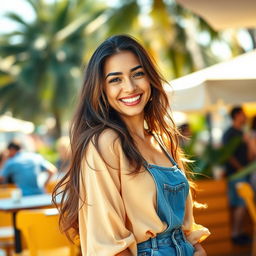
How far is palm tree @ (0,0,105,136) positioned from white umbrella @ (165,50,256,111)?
2919 cm

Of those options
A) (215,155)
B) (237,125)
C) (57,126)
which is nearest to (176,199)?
(215,155)

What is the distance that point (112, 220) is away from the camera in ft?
8.41

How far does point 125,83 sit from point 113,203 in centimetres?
45

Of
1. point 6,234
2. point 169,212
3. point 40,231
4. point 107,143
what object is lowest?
point 6,234

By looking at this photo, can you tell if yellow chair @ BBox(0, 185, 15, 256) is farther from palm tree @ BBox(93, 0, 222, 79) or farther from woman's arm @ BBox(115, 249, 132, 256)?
palm tree @ BBox(93, 0, 222, 79)

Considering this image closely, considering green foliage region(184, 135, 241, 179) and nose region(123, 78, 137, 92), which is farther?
green foliage region(184, 135, 241, 179)

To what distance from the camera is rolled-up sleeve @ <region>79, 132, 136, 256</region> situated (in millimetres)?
2557

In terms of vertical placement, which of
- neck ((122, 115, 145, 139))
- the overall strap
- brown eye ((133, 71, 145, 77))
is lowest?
the overall strap

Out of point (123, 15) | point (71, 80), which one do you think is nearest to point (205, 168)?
point (123, 15)

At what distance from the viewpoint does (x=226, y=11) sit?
5762 millimetres

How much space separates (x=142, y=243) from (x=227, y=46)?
26.7 m

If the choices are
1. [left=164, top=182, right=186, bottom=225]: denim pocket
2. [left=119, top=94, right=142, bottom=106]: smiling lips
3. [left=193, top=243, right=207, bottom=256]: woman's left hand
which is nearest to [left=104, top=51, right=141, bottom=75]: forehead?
[left=119, top=94, right=142, bottom=106]: smiling lips

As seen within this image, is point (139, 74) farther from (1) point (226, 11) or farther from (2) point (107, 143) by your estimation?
(1) point (226, 11)

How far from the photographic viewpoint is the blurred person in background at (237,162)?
908 cm
